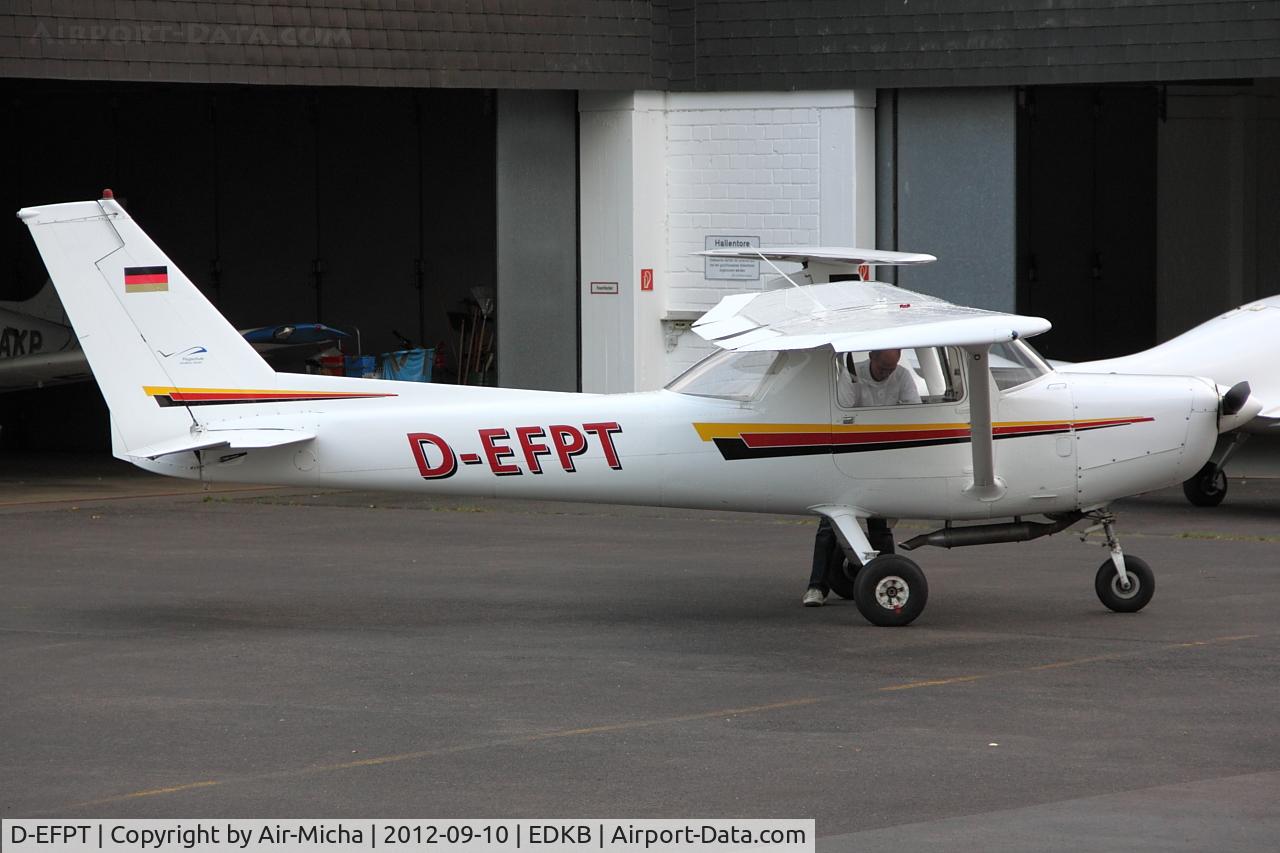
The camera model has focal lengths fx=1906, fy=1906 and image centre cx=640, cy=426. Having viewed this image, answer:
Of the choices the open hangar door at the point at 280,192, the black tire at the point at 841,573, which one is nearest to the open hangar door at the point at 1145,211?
the open hangar door at the point at 280,192

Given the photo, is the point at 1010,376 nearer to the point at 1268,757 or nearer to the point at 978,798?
the point at 1268,757

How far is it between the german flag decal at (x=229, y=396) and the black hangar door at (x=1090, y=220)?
48.2ft

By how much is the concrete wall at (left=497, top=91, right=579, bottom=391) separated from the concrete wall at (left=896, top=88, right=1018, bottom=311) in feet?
10.9

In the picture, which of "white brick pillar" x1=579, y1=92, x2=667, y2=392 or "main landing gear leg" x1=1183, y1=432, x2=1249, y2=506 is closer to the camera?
"main landing gear leg" x1=1183, y1=432, x2=1249, y2=506

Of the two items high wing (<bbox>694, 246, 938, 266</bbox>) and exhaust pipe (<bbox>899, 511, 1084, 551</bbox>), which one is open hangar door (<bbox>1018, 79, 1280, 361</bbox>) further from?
exhaust pipe (<bbox>899, 511, 1084, 551</bbox>)

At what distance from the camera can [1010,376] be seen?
35.5 ft

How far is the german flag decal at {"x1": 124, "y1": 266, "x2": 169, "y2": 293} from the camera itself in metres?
10.7

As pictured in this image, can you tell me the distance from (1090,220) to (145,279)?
16891 millimetres

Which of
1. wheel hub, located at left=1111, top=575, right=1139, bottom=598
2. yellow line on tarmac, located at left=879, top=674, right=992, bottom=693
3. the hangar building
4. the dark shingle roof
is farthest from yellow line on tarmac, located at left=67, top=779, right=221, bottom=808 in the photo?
the hangar building

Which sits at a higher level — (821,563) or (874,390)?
(874,390)

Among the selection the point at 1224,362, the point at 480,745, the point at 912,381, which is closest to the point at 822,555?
the point at 912,381

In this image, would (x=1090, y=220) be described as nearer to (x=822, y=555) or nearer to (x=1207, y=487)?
(x=1207, y=487)

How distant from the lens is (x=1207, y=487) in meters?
16.0

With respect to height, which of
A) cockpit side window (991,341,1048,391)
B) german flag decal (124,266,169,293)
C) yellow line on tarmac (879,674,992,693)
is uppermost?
german flag decal (124,266,169,293)
